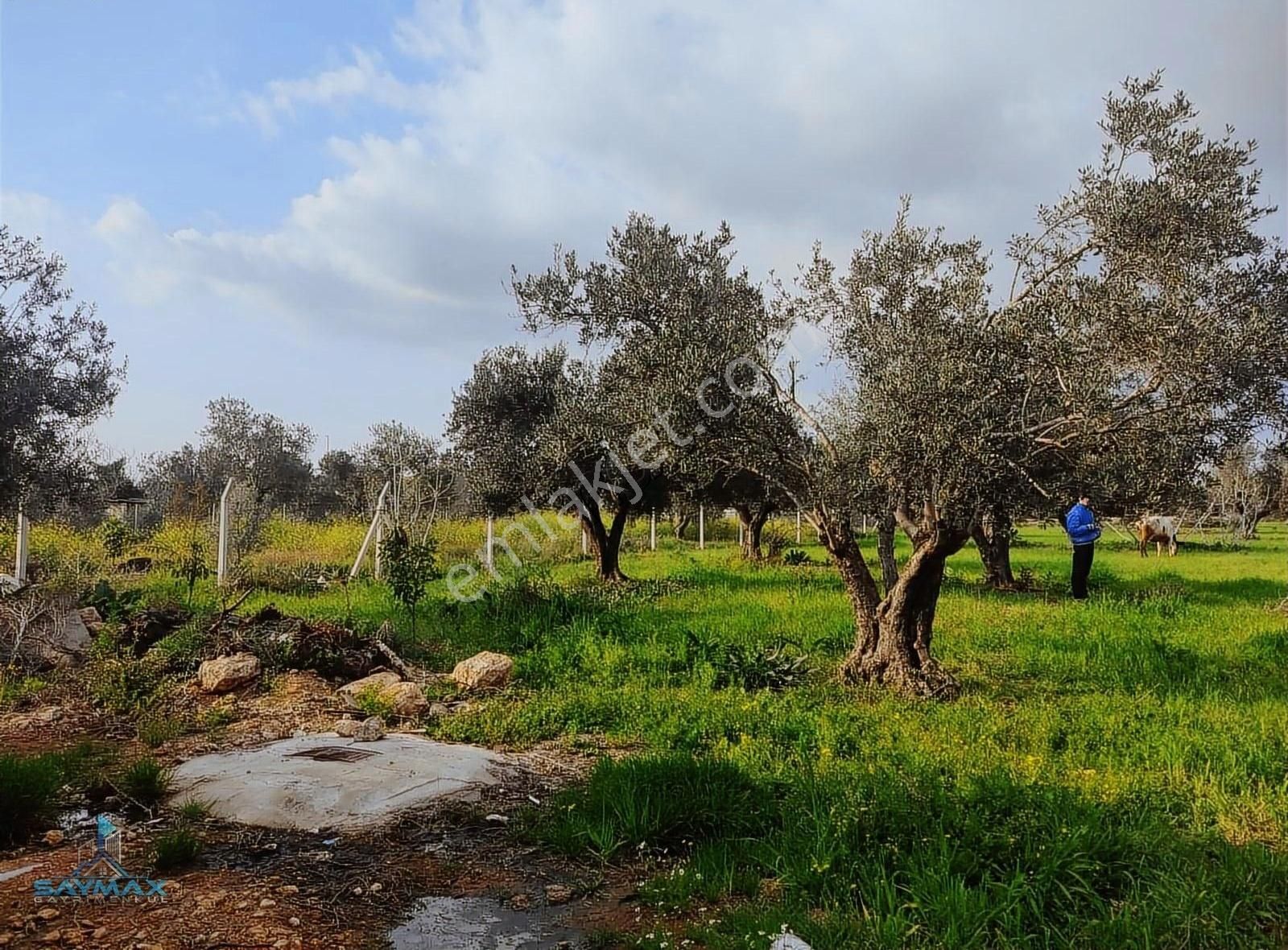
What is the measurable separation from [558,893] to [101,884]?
220cm

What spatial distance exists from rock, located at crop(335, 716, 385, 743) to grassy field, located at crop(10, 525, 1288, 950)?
0.50 m

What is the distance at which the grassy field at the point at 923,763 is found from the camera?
12.6 ft

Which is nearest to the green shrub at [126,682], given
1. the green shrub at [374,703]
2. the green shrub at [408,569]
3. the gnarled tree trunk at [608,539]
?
the green shrub at [374,703]

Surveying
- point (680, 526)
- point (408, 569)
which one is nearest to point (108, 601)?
point (408, 569)

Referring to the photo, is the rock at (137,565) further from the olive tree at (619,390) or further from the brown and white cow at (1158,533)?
the brown and white cow at (1158,533)

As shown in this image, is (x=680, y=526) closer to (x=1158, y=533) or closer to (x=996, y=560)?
(x=996, y=560)

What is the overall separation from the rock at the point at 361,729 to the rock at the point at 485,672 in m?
1.42

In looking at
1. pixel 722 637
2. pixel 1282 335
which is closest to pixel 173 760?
pixel 722 637

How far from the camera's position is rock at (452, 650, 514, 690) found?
356 inches

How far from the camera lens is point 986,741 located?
21.3 feet

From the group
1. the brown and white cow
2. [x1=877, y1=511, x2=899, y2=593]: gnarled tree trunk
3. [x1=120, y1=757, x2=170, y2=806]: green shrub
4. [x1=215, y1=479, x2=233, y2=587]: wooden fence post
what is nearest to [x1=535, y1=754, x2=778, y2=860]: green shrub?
[x1=120, y1=757, x2=170, y2=806]: green shrub

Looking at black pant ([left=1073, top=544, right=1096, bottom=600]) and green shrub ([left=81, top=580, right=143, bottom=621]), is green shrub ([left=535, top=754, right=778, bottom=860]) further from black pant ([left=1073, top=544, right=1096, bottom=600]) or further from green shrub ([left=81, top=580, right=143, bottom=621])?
black pant ([left=1073, top=544, right=1096, bottom=600])

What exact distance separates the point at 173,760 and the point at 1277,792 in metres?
7.66

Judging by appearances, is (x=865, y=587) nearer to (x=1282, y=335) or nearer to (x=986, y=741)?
(x=986, y=741)
